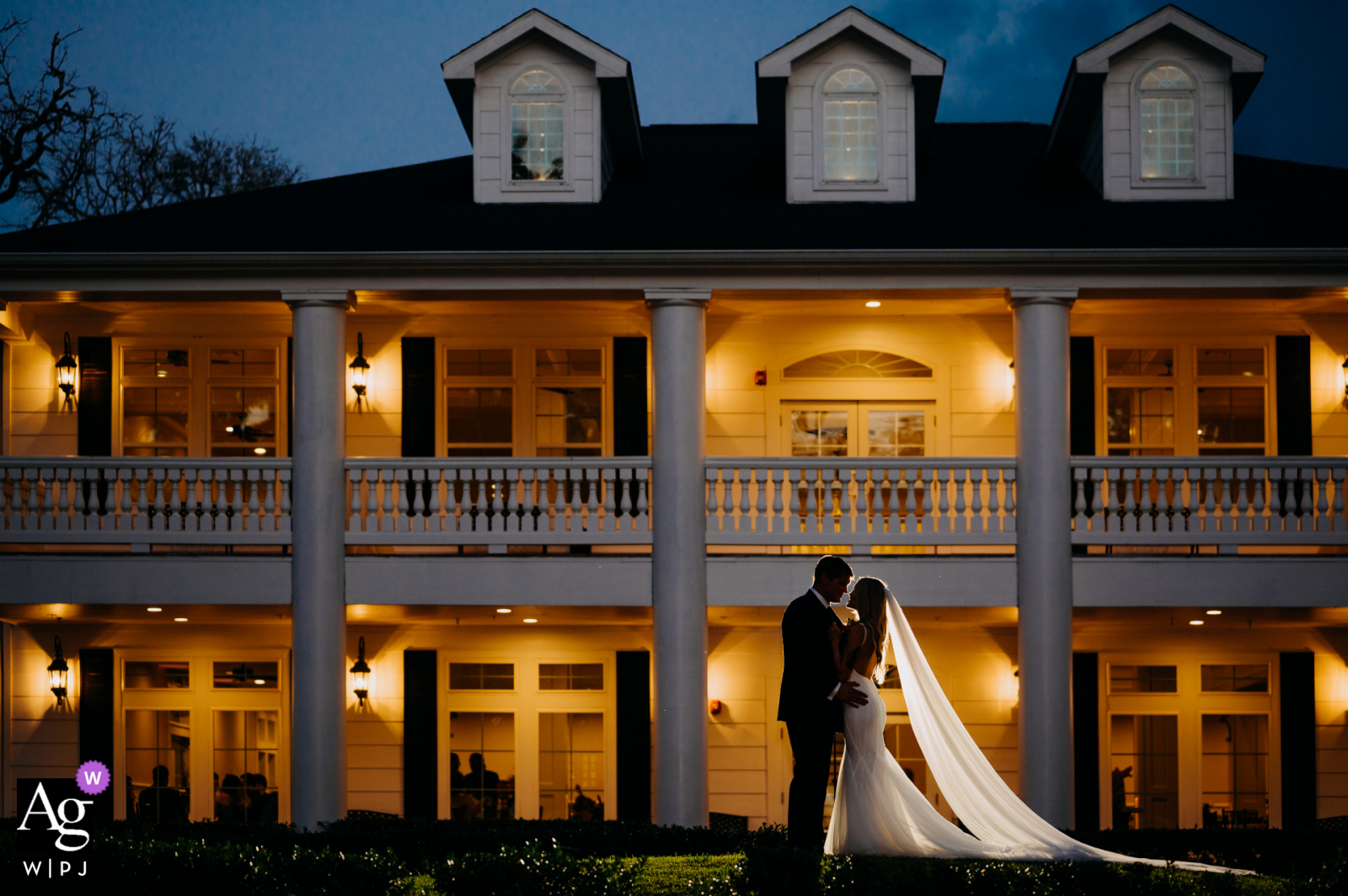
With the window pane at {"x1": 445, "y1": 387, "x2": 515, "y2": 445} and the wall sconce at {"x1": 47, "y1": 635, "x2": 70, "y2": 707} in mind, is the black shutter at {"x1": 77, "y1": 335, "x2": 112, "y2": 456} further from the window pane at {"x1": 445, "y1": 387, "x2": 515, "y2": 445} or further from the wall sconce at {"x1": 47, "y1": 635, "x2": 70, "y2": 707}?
the window pane at {"x1": 445, "y1": 387, "x2": 515, "y2": 445}

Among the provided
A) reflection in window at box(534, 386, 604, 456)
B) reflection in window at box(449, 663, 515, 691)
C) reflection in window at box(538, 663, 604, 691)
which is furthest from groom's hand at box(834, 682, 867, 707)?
reflection in window at box(449, 663, 515, 691)

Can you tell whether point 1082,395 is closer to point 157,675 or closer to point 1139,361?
point 1139,361

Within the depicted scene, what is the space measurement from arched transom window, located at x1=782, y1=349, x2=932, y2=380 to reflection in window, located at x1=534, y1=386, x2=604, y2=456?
2.35 meters

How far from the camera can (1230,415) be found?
13.8 meters

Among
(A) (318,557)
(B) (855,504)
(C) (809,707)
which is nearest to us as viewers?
(C) (809,707)

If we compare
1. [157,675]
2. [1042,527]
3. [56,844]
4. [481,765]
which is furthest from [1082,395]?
[157,675]

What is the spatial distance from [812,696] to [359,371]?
8.14m

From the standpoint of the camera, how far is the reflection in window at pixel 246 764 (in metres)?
13.6

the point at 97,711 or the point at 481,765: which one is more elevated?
the point at 97,711

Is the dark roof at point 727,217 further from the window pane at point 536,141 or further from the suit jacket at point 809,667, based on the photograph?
the suit jacket at point 809,667

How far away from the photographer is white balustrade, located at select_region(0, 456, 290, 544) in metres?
11.9

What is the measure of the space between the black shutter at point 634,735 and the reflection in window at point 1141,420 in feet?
20.3

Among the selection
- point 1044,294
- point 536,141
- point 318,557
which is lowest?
point 318,557

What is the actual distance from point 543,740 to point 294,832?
3889 millimetres
